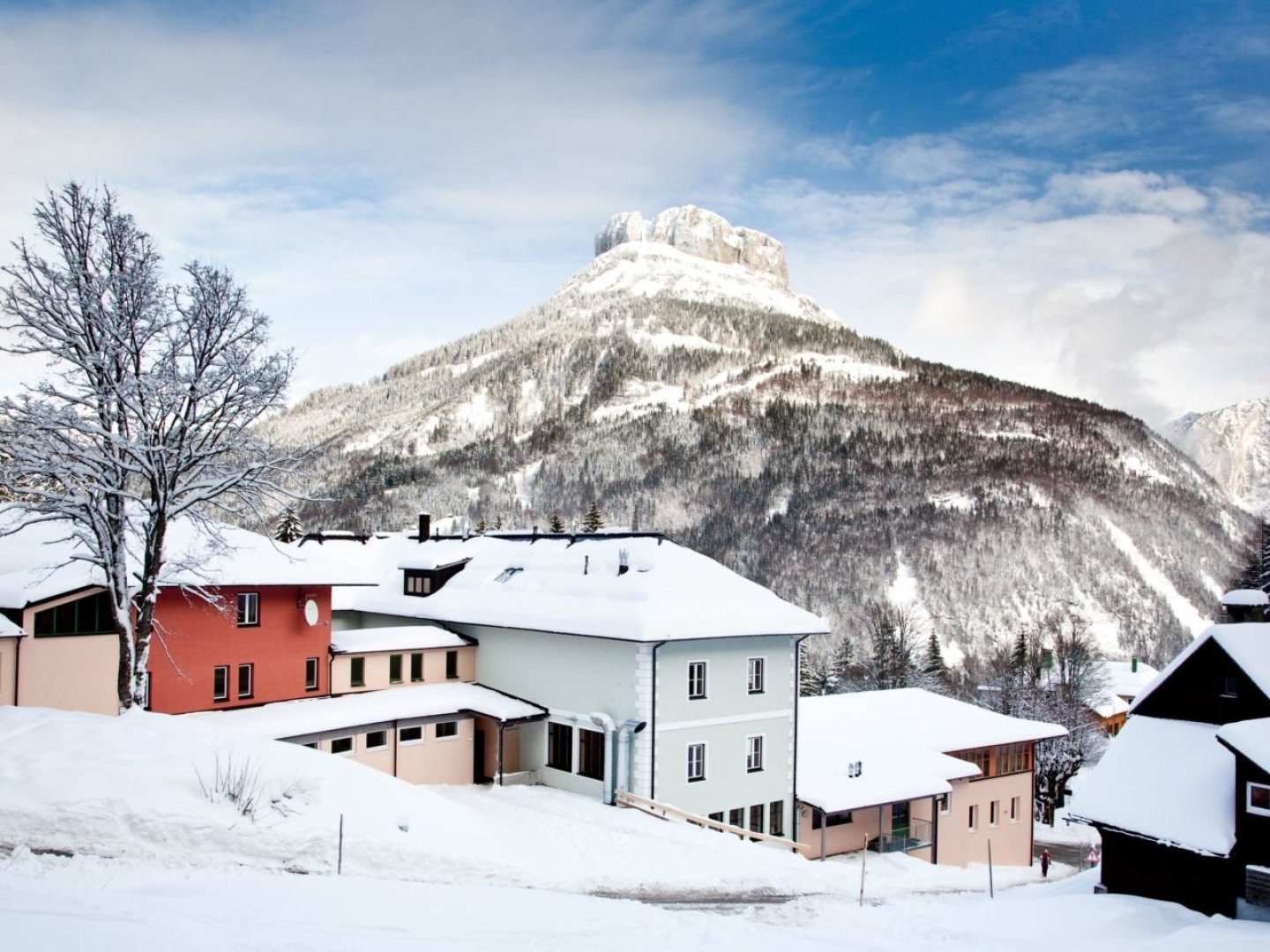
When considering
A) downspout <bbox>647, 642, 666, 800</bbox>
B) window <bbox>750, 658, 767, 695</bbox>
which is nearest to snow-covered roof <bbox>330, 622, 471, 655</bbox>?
downspout <bbox>647, 642, 666, 800</bbox>

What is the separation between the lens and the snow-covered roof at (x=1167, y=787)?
21.6 meters

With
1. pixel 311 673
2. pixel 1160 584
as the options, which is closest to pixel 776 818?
pixel 311 673

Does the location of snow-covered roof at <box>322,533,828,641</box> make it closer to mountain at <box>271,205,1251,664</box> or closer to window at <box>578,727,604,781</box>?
window at <box>578,727,604,781</box>

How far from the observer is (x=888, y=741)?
36.3m

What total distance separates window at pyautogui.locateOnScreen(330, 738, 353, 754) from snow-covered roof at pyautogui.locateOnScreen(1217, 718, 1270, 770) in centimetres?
2130

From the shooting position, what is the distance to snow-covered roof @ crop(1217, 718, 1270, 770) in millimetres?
20323

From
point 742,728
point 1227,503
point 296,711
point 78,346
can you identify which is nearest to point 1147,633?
point 1227,503

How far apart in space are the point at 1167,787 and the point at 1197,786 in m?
0.63

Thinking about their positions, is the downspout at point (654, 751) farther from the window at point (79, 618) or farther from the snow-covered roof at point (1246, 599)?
the snow-covered roof at point (1246, 599)

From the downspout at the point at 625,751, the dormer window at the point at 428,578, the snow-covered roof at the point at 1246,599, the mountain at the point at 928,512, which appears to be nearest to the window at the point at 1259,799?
the snow-covered roof at the point at 1246,599

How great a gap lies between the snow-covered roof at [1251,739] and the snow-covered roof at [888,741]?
1195 centimetres

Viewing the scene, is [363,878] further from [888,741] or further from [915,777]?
[888,741]

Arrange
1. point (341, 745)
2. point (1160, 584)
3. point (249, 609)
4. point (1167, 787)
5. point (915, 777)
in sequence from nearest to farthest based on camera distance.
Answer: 1. point (1167, 787)
2. point (341, 745)
3. point (249, 609)
4. point (915, 777)
5. point (1160, 584)

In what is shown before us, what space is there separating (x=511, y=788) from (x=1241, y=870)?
1791 centimetres
